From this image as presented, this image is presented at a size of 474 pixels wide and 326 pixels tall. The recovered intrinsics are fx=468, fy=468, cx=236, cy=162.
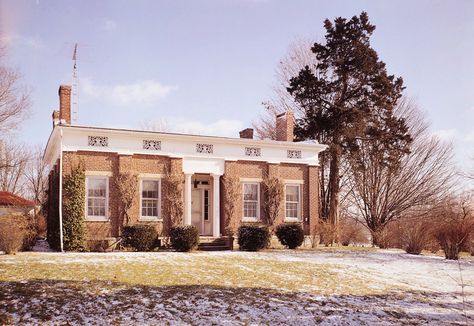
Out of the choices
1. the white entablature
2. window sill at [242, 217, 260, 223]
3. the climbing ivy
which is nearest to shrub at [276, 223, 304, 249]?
window sill at [242, 217, 260, 223]

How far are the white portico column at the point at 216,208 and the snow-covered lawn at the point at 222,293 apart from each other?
6.86 meters

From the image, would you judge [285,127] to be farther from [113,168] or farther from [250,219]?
[113,168]

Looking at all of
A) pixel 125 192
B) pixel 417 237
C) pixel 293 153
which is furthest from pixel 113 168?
pixel 417 237

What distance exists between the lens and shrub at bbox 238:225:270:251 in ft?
66.7

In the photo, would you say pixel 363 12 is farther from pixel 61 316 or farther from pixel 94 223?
pixel 61 316

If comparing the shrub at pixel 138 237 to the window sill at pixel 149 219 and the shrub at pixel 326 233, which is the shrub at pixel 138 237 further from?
the shrub at pixel 326 233

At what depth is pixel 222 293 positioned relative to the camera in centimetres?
1040

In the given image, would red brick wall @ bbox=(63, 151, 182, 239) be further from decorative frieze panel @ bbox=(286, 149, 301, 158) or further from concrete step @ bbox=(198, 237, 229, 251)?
decorative frieze panel @ bbox=(286, 149, 301, 158)

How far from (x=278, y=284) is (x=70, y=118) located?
45.1ft

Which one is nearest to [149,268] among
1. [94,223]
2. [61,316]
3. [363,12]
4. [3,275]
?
[3,275]

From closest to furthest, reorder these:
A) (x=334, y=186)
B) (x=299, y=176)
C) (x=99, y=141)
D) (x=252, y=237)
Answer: (x=252, y=237) → (x=99, y=141) → (x=299, y=176) → (x=334, y=186)

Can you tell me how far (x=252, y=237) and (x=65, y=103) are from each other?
407 inches

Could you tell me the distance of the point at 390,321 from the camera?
943 centimetres

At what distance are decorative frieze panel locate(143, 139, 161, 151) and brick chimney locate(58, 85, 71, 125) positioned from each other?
11.5 ft
